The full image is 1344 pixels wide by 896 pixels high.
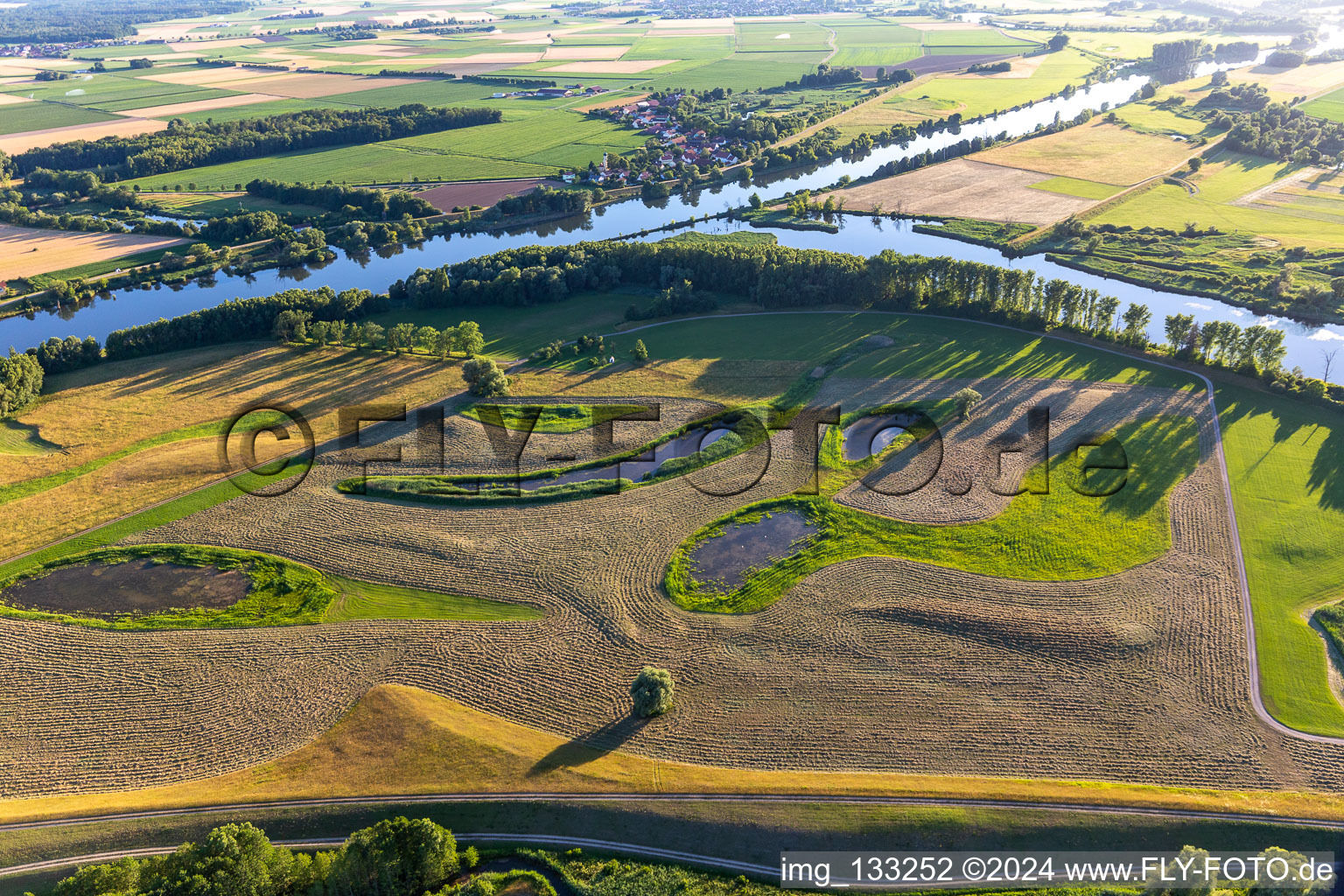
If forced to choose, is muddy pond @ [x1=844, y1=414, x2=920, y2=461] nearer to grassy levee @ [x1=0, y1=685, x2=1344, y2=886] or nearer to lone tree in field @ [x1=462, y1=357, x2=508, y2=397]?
grassy levee @ [x1=0, y1=685, x2=1344, y2=886]

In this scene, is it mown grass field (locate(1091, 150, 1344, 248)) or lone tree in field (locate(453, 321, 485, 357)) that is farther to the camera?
mown grass field (locate(1091, 150, 1344, 248))

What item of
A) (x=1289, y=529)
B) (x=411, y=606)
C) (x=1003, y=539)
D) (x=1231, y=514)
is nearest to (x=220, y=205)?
(x=411, y=606)

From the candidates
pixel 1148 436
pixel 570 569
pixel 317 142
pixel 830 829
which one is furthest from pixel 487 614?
pixel 317 142

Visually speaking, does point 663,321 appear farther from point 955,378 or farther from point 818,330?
point 955,378

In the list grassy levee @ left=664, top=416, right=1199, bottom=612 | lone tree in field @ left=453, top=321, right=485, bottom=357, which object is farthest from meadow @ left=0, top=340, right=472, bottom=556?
grassy levee @ left=664, top=416, right=1199, bottom=612

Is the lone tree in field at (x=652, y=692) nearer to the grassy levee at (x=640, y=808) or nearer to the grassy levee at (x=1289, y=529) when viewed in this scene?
the grassy levee at (x=640, y=808)
